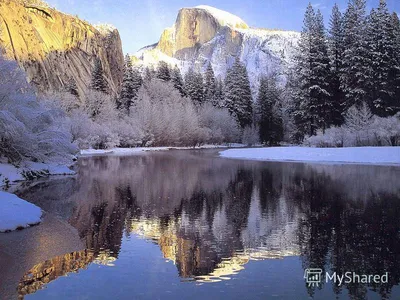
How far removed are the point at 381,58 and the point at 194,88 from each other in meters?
43.3

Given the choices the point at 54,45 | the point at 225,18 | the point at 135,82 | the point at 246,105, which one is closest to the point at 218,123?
the point at 246,105

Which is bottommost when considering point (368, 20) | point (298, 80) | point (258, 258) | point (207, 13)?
point (258, 258)

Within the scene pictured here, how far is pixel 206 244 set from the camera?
7.66 meters

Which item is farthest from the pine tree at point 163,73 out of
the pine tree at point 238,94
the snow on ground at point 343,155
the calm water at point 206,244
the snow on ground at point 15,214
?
the snow on ground at point 15,214

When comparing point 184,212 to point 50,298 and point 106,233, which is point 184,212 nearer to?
point 106,233

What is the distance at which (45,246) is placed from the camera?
292 inches

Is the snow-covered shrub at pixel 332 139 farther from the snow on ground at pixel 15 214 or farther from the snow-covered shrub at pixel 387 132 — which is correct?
the snow on ground at pixel 15 214

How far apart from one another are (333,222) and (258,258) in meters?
3.42

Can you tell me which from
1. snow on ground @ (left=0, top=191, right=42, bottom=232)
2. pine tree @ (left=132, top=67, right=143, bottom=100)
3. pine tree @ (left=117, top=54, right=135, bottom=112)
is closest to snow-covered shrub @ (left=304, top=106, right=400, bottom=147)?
snow on ground @ (left=0, top=191, right=42, bottom=232)

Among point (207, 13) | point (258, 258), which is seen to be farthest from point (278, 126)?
point (207, 13)

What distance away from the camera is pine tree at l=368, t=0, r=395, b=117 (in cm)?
3847

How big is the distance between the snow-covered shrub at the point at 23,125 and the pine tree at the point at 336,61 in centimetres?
3035

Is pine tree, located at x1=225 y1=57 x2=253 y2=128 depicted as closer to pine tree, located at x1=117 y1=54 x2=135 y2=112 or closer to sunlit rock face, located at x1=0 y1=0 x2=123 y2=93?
pine tree, located at x1=117 y1=54 x2=135 y2=112

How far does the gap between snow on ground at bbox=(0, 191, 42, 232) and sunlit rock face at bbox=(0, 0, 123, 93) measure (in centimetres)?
5526
